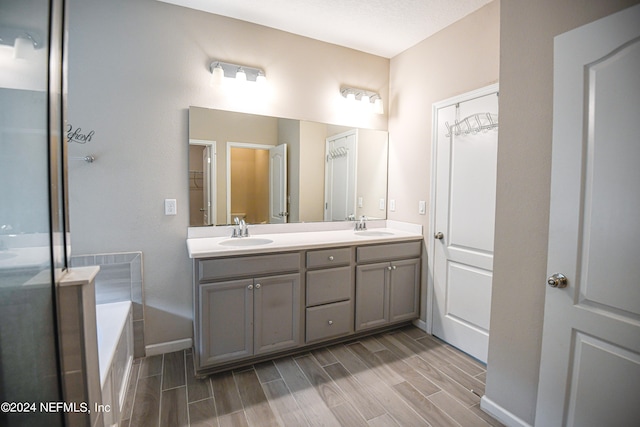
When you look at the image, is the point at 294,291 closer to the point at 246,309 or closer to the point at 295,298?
the point at 295,298

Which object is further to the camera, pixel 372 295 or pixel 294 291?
pixel 372 295

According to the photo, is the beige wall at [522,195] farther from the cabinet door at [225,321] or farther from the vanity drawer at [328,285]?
the cabinet door at [225,321]

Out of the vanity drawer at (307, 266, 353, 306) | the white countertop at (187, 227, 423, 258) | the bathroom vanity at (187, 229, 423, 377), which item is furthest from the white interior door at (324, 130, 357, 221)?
the vanity drawer at (307, 266, 353, 306)

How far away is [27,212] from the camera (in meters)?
0.76

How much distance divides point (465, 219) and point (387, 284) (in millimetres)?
824

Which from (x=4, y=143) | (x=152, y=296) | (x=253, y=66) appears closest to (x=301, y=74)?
(x=253, y=66)

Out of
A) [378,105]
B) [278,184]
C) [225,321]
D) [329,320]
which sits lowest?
[329,320]

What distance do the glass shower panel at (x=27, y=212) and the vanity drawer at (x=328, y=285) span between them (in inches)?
61.3

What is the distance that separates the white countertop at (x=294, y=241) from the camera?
1.99 meters

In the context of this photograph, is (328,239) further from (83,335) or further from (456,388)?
(83,335)

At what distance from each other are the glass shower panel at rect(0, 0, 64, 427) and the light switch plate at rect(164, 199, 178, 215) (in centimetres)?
145

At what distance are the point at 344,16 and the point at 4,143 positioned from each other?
2375 millimetres

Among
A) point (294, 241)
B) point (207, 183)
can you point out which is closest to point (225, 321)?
point (294, 241)

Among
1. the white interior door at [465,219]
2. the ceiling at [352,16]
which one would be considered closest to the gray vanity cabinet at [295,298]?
the white interior door at [465,219]
